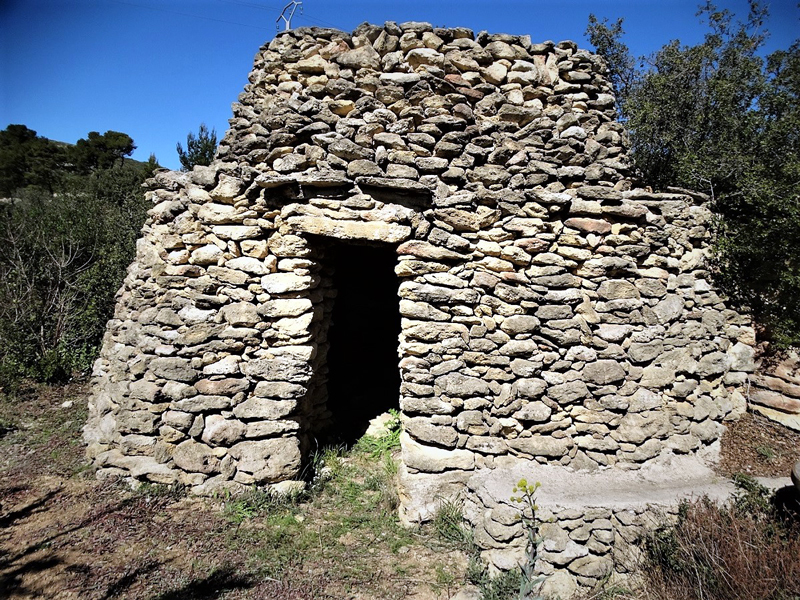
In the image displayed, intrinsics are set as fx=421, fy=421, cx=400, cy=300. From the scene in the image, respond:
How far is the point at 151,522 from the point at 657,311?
4.93 meters

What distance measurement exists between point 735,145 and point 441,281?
5898mm

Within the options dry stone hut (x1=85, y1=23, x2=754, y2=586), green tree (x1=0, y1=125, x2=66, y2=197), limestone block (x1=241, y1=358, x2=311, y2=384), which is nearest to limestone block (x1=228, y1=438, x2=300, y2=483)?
dry stone hut (x1=85, y1=23, x2=754, y2=586)

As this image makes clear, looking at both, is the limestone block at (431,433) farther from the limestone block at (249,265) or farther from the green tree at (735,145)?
the green tree at (735,145)

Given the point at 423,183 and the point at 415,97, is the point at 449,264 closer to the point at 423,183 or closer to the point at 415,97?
the point at 423,183

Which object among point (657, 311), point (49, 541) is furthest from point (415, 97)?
point (49, 541)

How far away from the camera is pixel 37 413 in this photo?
562cm

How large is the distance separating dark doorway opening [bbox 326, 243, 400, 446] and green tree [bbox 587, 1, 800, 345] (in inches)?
166

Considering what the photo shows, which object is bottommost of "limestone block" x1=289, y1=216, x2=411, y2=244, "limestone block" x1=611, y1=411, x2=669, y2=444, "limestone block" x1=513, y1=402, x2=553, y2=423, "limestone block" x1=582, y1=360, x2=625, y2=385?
"limestone block" x1=611, y1=411, x2=669, y2=444

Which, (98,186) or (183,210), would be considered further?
(98,186)

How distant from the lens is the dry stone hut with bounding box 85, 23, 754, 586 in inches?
149

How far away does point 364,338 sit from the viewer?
6711mm

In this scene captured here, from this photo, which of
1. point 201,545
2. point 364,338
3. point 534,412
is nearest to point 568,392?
point 534,412

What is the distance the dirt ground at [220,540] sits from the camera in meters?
3.07

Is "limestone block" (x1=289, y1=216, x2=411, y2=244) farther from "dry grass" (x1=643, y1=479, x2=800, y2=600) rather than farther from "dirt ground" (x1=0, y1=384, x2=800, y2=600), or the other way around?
"dry grass" (x1=643, y1=479, x2=800, y2=600)
